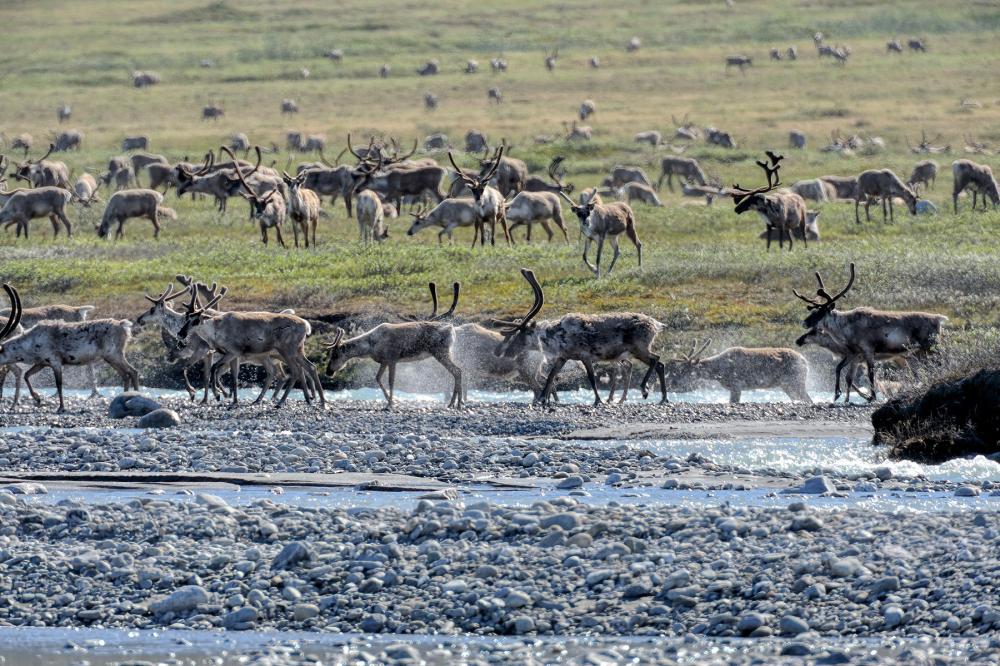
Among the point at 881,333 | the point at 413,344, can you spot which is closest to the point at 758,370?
the point at 881,333

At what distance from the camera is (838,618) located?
368 inches

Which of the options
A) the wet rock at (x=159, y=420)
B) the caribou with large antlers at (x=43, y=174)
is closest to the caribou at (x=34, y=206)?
the caribou with large antlers at (x=43, y=174)

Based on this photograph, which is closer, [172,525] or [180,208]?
[172,525]

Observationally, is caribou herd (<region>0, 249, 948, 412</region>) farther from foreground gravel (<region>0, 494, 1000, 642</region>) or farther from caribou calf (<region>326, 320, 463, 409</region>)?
foreground gravel (<region>0, 494, 1000, 642</region>)

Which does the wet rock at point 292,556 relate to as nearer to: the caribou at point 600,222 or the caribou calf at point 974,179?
the caribou at point 600,222

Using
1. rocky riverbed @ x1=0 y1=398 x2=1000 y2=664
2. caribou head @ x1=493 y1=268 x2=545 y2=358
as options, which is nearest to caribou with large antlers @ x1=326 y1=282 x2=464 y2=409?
caribou head @ x1=493 y1=268 x2=545 y2=358

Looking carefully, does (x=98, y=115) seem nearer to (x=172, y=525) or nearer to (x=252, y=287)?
(x=252, y=287)

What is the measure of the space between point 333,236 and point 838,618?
2757 cm

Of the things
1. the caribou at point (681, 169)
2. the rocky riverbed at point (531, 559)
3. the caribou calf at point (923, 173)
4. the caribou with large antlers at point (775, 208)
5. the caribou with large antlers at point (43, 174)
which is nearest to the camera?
the rocky riverbed at point (531, 559)

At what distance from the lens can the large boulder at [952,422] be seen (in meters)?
15.0

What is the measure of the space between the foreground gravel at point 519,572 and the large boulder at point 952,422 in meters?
3.60

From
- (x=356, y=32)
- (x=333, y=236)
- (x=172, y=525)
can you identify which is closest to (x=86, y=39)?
(x=356, y=32)

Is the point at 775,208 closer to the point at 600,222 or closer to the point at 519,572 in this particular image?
the point at 600,222

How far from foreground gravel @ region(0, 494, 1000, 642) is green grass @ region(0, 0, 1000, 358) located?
13700mm
